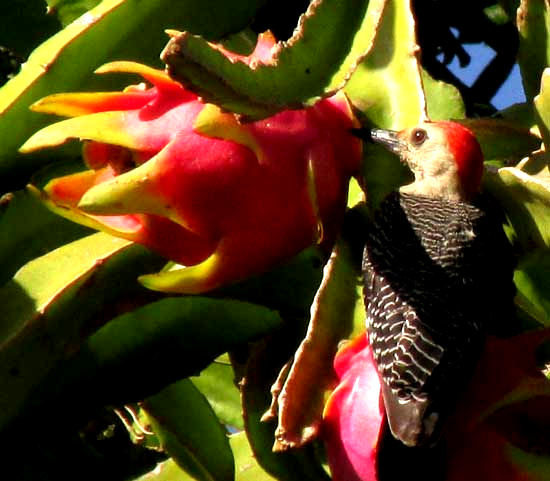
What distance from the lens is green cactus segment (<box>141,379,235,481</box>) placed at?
1470mm

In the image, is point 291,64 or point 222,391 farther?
point 222,391

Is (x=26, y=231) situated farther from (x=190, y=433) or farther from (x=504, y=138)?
(x=504, y=138)

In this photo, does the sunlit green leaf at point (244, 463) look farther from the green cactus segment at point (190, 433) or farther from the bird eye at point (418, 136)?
the bird eye at point (418, 136)

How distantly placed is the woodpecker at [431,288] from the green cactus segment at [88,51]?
9.5 inches

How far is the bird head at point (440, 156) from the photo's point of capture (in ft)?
4.78

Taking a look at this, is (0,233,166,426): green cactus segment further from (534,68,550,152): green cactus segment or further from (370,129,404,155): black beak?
(534,68,550,152): green cactus segment

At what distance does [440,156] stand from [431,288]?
364 mm

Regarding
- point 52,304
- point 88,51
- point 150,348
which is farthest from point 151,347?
point 88,51

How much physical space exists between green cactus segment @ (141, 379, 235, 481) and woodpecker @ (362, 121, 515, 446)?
0.77ft

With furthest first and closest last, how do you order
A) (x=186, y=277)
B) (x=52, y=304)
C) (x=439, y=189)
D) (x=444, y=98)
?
(x=439, y=189) → (x=444, y=98) → (x=52, y=304) → (x=186, y=277)

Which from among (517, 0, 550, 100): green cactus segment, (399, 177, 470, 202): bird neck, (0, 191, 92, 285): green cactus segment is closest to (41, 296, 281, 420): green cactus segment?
(0, 191, 92, 285): green cactus segment

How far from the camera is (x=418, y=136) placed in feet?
5.06

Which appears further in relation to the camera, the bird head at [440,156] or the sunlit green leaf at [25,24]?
the sunlit green leaf at [25,24]

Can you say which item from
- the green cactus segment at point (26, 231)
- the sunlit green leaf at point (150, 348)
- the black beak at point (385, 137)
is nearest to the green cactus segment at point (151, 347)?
the sunlit green leaf at point (150, 348)
